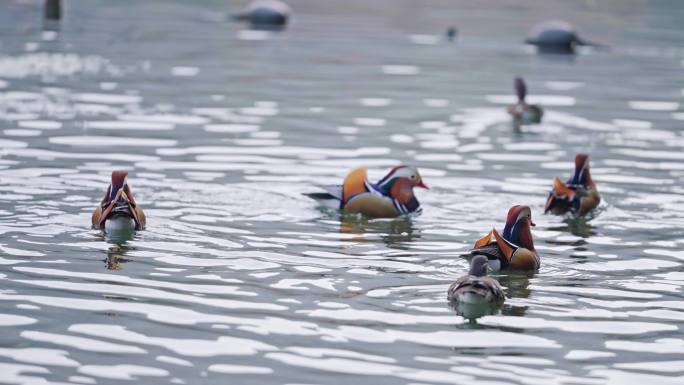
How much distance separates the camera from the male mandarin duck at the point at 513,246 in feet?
48.9

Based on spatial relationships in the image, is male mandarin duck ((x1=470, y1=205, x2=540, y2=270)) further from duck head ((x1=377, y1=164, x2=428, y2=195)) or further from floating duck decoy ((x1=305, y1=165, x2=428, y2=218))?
duck head ((x1=377, y1=164, x2=428, y2=195))

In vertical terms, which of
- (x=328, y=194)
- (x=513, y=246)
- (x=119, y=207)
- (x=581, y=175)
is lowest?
(x=513, y=246)

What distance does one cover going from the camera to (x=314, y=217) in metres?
18.2

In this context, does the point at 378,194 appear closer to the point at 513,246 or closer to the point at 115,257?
the point at 513,246

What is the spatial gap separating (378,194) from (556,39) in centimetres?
2476

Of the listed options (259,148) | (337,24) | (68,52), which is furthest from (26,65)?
(337,24)

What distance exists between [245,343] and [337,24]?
122 feet

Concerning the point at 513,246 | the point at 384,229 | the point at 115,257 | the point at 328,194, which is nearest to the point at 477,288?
the point at 513,246

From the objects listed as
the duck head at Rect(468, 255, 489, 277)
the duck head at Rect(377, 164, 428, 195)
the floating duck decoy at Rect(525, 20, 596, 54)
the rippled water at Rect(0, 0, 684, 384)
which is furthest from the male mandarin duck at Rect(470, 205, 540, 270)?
the floating duck decoy at Rect(525, 20, 596, 54)

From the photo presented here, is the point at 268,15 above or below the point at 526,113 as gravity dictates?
above

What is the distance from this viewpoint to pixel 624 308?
13664 millimetres

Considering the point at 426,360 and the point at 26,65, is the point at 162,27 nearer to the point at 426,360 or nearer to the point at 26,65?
the point at 26,65

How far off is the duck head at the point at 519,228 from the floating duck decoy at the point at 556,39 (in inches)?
1062

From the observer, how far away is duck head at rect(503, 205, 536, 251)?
15.1 meters
